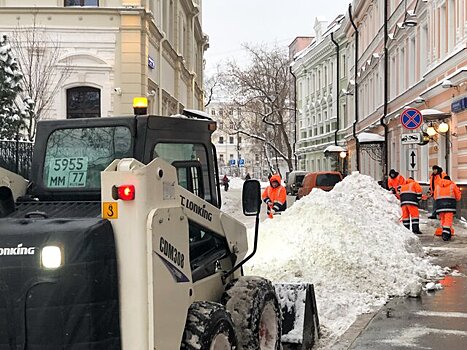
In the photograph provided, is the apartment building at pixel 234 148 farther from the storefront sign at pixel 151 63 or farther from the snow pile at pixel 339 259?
the snow pile at pixel 339 259

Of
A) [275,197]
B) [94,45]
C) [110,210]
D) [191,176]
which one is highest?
[94,45]

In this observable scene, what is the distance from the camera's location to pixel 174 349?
12.6 feet

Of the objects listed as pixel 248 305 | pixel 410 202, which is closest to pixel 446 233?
pixel 410 202

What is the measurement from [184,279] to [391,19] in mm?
31297

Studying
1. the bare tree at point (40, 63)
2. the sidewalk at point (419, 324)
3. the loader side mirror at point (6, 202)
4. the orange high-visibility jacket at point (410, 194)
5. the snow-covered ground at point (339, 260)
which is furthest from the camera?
the bare tree at point (40, 63)

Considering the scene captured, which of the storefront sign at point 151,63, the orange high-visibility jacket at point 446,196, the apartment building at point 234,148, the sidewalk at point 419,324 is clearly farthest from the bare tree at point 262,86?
the sidewalk at point 419,324

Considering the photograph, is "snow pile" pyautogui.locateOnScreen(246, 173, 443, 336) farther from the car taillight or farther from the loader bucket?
the car taillight

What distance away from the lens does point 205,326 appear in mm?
4105

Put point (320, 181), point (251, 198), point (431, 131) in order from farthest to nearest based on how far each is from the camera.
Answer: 1. point (320, 181)
2. point (431, 131)
3. point (251, 198)

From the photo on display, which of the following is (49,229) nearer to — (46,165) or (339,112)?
(46,165)

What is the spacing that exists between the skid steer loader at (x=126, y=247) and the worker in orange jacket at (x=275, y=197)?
12211 millimetres

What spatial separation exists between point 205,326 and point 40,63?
18762mm

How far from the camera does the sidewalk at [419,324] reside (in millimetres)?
6785

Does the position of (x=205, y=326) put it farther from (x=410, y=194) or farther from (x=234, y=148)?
(x=234, y=148)
